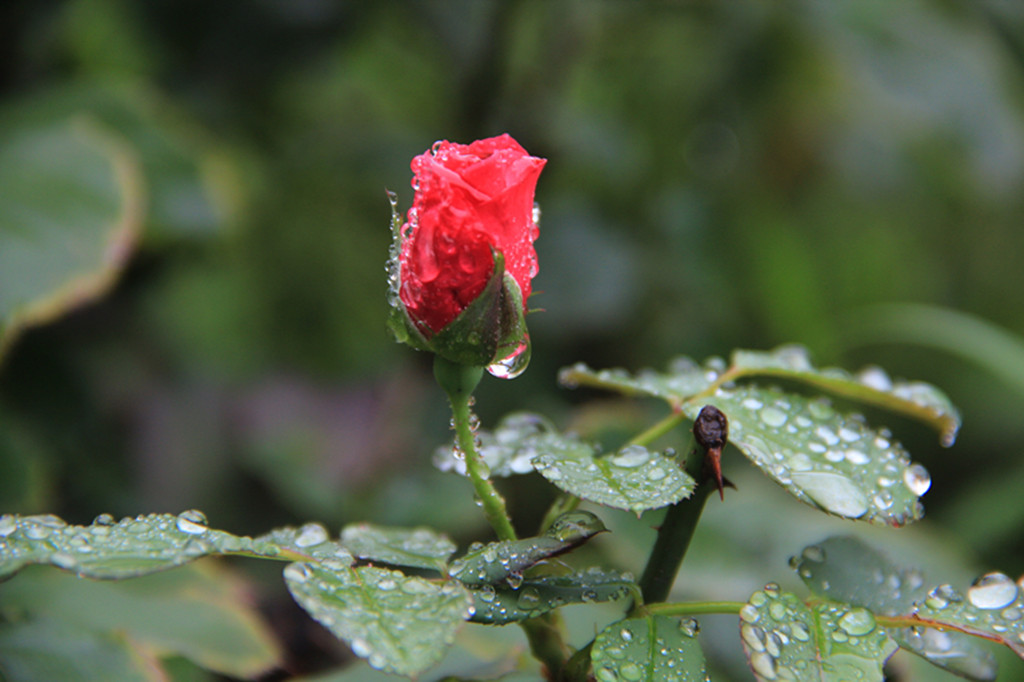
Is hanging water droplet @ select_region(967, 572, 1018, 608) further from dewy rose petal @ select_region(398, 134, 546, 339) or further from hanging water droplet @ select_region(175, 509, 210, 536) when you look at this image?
hanging water droplet @ select_region(175, 509, 210, 536)

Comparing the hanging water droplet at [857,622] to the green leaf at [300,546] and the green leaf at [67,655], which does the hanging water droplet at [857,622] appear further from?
the green leaf at [67,655]

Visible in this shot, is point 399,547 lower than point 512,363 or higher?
lower

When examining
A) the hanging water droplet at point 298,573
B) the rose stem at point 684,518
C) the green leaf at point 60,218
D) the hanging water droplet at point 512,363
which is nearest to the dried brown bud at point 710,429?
the rose stem at point 684,518

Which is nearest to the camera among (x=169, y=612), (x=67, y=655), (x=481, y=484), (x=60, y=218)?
(x=481, y=484)

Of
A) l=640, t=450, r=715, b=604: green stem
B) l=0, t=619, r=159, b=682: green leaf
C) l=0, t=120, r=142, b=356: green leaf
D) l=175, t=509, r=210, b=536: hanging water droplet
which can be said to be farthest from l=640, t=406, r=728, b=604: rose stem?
l=0, t=120, r=142, b=356: green leaf

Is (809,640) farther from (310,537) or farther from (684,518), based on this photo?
(310,537)

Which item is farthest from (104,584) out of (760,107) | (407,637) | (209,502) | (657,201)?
(760,107)

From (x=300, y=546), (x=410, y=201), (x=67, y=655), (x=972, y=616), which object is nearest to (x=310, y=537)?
(x=300, y=546)
